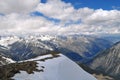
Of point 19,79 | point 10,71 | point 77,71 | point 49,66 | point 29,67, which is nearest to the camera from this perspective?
point 19,79

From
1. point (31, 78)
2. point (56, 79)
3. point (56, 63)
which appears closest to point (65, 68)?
point (56, 63)

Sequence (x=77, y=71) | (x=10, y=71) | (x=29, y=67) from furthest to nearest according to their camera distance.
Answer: (x=77, y=71) < (x=29, y=67) < (x=10, y=71)

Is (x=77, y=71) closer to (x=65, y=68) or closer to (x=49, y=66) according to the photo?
(x=65, y=68)

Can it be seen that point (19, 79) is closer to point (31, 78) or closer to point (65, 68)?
point (31, 78)

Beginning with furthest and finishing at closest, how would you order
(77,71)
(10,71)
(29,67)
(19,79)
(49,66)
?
(77,71) < (49,66) < (29,67) < (10,71) < (19,79)

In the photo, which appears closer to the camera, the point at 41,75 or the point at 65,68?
the point at 41,75

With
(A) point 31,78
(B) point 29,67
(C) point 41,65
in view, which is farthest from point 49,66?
(A) point 31,78
